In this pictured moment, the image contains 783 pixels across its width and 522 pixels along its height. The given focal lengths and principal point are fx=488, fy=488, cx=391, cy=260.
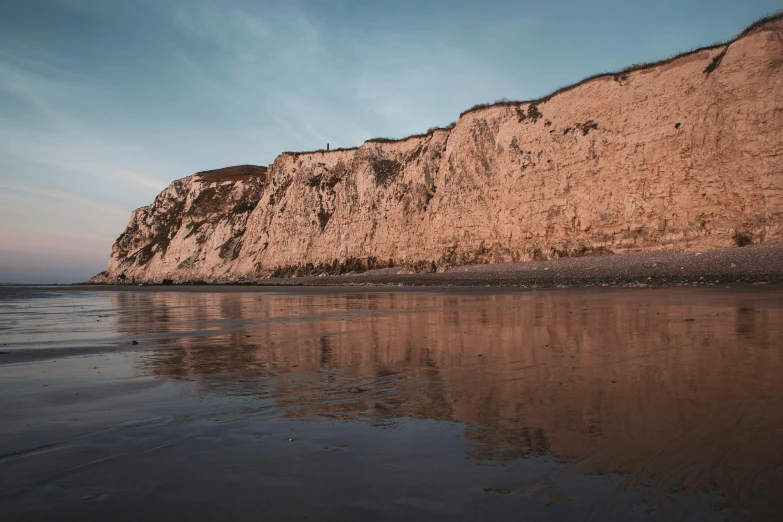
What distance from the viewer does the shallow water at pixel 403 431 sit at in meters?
1.99

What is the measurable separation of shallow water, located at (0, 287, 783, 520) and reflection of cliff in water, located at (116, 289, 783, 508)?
0.02 meters

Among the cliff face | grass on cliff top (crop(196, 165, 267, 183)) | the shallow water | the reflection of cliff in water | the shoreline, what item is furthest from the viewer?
grass on cliff top (crop(196, 165, 267, 183))

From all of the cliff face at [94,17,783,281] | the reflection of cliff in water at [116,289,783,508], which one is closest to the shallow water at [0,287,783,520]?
the reflection of cliff in water at [116,289,783,508]

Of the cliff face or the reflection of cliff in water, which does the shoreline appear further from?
the reflection of cliff in water

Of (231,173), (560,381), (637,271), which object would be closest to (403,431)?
(560,381)

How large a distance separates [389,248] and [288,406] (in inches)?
1450

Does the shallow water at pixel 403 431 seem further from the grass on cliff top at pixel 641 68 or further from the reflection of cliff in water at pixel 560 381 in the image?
the grass on cliff top at pixel 641 68

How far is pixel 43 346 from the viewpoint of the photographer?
6738mm

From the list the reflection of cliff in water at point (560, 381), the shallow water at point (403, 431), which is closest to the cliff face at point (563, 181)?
the reflection of cliff in water at point (560, 381)

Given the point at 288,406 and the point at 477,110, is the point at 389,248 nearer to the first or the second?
the point at 477,110

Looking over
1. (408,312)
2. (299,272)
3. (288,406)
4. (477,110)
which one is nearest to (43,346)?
(288,406)

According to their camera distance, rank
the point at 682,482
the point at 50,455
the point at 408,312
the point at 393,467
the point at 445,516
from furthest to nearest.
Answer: the point at 408,312, the point at 50,455, the point at 393,467, the point at 682,482, the point at 445,516

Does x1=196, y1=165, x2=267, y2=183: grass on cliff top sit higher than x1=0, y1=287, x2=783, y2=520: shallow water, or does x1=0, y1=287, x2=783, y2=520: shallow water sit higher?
x1=196, y1=165, x2=267, y2=183: grass on cliff top

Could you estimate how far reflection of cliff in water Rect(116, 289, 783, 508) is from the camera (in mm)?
2467
